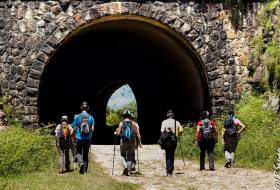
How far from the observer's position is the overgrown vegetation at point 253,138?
13500 mm

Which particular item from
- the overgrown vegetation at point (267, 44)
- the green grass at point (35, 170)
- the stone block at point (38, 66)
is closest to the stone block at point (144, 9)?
the stone block at point (38, 66)

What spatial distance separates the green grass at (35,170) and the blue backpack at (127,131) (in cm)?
101

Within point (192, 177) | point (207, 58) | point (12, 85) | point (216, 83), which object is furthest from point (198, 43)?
point (192, 177)

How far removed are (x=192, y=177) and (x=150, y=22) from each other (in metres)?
7.61

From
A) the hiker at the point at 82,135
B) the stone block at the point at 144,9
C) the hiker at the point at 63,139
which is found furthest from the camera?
the stone block at the point at 144,9

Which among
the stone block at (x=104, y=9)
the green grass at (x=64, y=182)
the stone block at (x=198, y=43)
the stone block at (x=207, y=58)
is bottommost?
the green grass at (x=64, y=182)

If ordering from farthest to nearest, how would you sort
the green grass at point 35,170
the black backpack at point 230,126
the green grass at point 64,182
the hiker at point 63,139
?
the black backpack at point 230,126 < the hiker at point 63,139 < the green grass at point 35,170 < the green grass at point 64,182

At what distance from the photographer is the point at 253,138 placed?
14.7 m

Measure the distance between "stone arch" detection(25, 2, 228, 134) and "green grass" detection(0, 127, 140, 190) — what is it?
2.50 metres

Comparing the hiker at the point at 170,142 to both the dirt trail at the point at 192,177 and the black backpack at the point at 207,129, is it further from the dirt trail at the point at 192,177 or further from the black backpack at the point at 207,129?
the black backpack at the point at 207,129

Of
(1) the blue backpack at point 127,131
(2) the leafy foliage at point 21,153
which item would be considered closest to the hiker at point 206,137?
(1) the blue backpack at point 127,131

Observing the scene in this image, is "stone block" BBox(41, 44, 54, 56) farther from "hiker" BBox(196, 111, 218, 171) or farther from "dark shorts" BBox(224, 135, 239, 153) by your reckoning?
"dark shorts" BBox(224, 135, 239, 153)

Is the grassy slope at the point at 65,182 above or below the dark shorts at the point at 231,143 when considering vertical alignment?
below

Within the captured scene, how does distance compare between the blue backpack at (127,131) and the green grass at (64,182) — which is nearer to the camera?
the green grass at (64,182)
